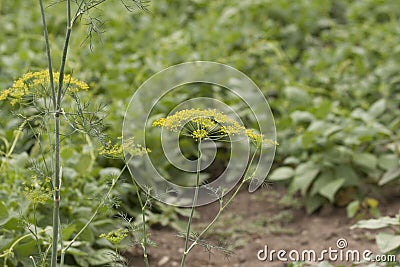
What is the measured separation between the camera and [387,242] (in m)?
3.09

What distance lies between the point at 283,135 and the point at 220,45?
1.39 meters

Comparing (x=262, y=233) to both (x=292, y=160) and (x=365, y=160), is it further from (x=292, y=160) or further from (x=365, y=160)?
(x=365, y=160)

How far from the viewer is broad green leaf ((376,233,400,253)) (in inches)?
120

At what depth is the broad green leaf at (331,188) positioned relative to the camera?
3.98 metres

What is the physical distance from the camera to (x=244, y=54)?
5.68 meters

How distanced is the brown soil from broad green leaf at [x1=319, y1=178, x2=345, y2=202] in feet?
0.62

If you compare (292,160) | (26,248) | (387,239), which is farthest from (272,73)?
Result: (26,248)

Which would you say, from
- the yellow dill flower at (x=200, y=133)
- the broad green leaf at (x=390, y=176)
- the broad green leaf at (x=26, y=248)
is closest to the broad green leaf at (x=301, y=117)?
the broad green leaf at (x=390, y=176)

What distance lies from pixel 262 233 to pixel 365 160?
0.80m

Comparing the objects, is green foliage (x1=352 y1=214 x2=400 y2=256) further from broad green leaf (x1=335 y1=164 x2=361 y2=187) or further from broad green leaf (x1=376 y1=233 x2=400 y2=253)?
broad green leaf (x1=335 y1=164 x2=361 y2=187)

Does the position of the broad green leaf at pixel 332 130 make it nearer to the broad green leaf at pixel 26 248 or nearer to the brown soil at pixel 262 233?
the brown soil at pixel 262 233

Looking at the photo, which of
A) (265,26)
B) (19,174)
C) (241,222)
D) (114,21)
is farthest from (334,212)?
(114,21)

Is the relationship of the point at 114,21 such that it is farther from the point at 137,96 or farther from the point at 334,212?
the point at 334,212

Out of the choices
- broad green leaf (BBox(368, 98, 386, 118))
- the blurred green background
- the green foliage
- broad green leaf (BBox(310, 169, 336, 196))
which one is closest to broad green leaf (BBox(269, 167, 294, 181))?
the blurred green background
